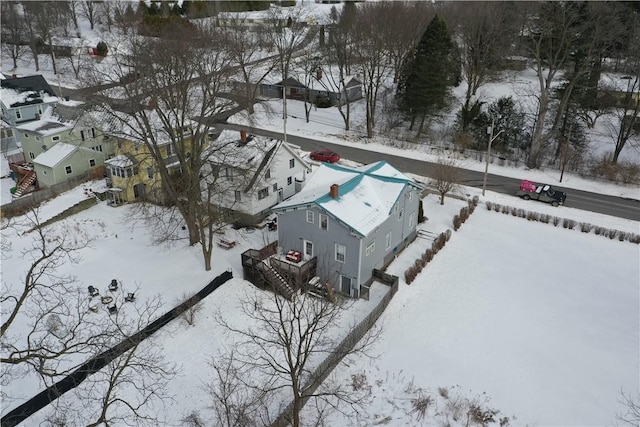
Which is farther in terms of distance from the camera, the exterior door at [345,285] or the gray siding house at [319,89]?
the gray siding house at [319,89]

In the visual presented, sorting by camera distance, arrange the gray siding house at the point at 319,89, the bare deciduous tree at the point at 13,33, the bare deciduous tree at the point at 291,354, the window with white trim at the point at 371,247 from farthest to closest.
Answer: the bare deciduous tree at the point at 13,33 → the gray siding house at the point at 319,89 → the window with white trim at the point at 371,247 → the bare deciduous tree at the point at 291,354

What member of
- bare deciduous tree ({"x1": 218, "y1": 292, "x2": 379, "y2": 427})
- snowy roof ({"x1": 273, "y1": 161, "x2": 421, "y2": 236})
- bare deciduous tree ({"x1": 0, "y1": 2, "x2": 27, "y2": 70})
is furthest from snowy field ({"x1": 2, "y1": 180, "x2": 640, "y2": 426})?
bare deciduous tree ({"x1": 0, "y1": 2, "x2": 27, "y2": 70})

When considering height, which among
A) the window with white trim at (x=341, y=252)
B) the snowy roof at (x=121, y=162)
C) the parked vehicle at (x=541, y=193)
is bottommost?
the parked vehicle at (x=541, y=193)

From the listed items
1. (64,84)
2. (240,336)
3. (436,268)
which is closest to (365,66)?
(436,268)

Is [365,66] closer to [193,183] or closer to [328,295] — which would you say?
[193,183]

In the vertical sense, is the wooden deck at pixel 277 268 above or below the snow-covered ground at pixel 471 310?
above

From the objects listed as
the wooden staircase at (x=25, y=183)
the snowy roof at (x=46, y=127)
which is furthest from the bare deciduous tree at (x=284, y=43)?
the wooden staircase at (x=25, y=183)

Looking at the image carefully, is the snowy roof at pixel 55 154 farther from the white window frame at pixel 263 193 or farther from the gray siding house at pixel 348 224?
the gray siding house at pixel 348 224
